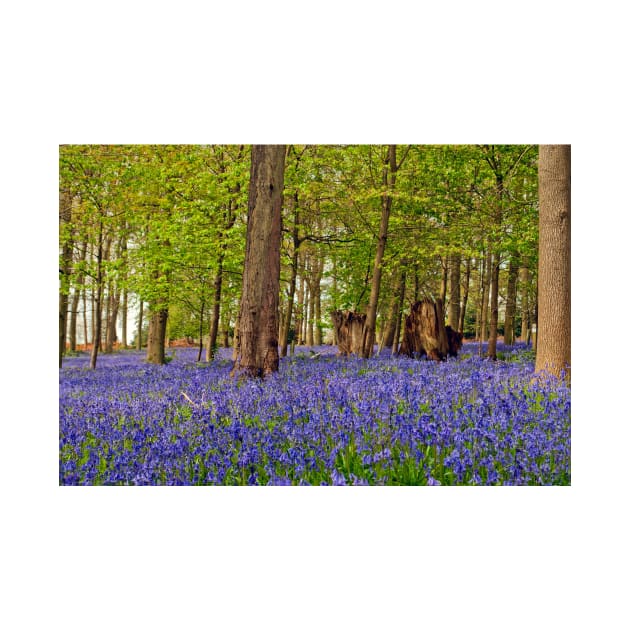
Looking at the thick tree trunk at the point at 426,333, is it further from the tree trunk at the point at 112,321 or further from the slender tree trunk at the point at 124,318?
the tree trunk at the point at 112,321

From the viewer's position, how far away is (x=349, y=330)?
8.73 meters

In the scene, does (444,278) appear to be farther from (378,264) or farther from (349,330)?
(349,330)

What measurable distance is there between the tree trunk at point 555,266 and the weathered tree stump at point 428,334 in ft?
9.13

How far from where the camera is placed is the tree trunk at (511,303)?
7234 mm

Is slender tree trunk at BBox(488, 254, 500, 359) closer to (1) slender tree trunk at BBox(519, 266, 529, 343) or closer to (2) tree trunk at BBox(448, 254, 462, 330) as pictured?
(1) slender tree trunk at BBox(519, 266, 529, 343)

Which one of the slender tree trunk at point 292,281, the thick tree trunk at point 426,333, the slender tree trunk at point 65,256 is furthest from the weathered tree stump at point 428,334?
the slender tree trunk at point 65,256

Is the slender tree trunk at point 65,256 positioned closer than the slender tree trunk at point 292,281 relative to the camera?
Yes

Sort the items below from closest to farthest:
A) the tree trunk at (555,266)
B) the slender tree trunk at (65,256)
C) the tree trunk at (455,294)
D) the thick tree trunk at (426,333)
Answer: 1. the tree trunk at (555,266)
2. the slender tree trunk at (65,256)
3. the thick tree trunk at (426,333)
4. the tree trunk at (455,294)

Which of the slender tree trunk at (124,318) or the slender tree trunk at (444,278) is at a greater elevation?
the slender tree trunk at (444,278)

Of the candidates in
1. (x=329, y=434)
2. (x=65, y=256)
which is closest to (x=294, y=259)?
(x=65, y=256)

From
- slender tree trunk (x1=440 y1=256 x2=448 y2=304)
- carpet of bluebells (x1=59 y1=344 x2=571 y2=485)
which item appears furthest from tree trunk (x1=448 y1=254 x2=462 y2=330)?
carpet of bluebells (x1=59 y1=344 x2=571 y2=485)

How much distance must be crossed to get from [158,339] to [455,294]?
18.8 ft

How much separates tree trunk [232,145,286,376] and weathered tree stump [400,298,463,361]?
10.3 ft
